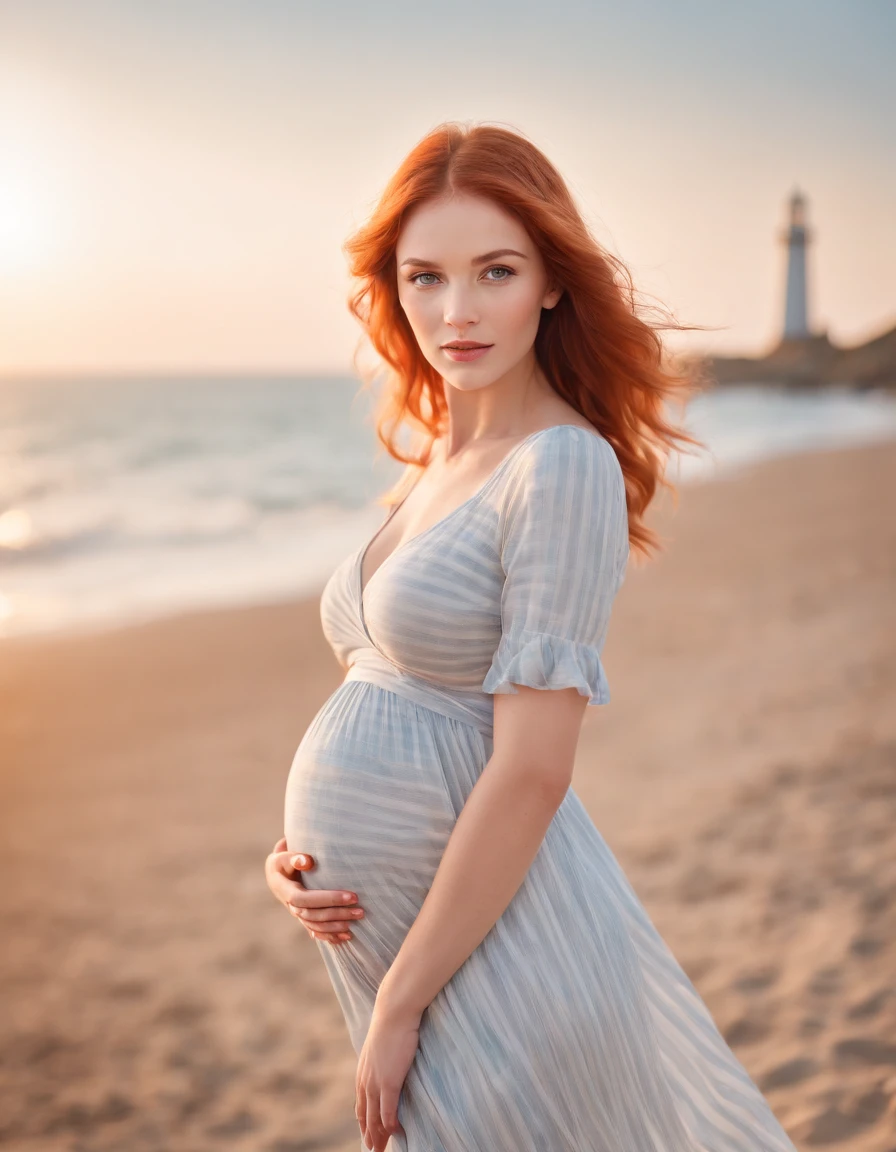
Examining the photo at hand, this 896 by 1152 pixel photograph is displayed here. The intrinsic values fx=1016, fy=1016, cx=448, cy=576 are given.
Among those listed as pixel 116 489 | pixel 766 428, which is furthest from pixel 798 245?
pixel 116 489

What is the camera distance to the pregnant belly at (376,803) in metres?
1.50

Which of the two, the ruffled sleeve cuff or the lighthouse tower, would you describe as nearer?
the ruffled sleeve cuff

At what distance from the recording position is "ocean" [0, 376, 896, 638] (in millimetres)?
9336

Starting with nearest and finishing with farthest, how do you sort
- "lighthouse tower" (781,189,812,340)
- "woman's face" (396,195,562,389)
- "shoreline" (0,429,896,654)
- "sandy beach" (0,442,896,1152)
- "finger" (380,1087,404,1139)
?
"finger" (380,1087,404,1139) → "woman's face" (396,195,562,389) → "sandy beach" (0,442,896,1152) → "shoreline" (0,429,896,654) → "lighthouse tower" (781,189,812,340)

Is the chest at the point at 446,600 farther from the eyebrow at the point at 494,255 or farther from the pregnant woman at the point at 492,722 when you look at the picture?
the eyebrow at the point at 494,255

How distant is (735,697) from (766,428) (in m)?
22.0

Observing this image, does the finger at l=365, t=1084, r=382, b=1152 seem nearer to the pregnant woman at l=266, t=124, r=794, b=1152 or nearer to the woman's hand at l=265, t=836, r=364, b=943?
the pregnant woman at l=266, t=124, r=794, b=1152

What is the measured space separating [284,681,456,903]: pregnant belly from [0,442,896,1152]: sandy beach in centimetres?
147

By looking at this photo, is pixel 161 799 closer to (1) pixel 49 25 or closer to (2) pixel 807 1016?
(2) pixel 807 1016

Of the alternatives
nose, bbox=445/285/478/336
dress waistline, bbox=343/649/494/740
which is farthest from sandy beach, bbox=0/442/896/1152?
nose, bbox=445/285/478/336

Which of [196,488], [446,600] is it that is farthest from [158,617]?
[196,488]

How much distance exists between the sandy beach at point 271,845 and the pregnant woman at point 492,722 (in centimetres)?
133

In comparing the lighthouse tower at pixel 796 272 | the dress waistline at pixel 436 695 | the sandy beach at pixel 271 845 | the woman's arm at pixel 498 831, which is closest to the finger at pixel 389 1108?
the woman's arm at pixel 498 831

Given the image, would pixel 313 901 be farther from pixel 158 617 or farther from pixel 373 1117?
pixel 158 617
